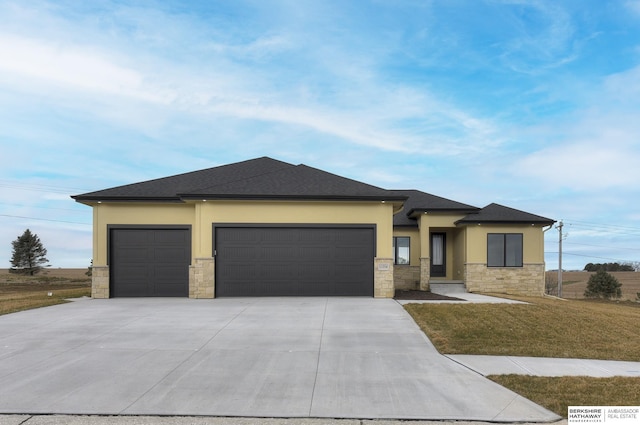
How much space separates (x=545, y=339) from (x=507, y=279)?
11816 millimetres

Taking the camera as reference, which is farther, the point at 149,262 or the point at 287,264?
the point at 149,262

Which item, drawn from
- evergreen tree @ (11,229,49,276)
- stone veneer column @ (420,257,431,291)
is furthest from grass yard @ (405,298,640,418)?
evergreen tree @ (11,229,49,276)

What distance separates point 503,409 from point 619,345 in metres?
6.03

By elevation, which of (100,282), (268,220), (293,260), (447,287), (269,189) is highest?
(269,189)

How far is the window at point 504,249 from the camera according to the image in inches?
862

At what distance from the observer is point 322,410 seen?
6.03 metres

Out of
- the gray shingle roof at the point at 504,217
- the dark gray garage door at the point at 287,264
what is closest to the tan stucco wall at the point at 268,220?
the dark gray garage door at the point at 287,264

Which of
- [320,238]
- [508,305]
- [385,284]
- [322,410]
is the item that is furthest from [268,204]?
[322,410]

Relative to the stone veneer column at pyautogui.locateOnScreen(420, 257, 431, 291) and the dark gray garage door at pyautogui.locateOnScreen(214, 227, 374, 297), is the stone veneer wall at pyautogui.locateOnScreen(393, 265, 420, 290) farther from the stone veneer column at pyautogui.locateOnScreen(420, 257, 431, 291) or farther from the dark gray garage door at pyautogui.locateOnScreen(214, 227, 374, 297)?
the dark gray garage door at pyautogui.locateOnScreen(214, 227, 374, 297)

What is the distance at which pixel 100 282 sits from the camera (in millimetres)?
17938

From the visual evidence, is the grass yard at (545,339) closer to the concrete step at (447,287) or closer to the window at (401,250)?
the concrete step at (447,287)

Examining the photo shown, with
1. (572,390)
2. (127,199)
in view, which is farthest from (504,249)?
(127,199)

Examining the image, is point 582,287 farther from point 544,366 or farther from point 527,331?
point 544,366

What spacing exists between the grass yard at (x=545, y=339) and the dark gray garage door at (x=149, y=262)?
8.99 meters
